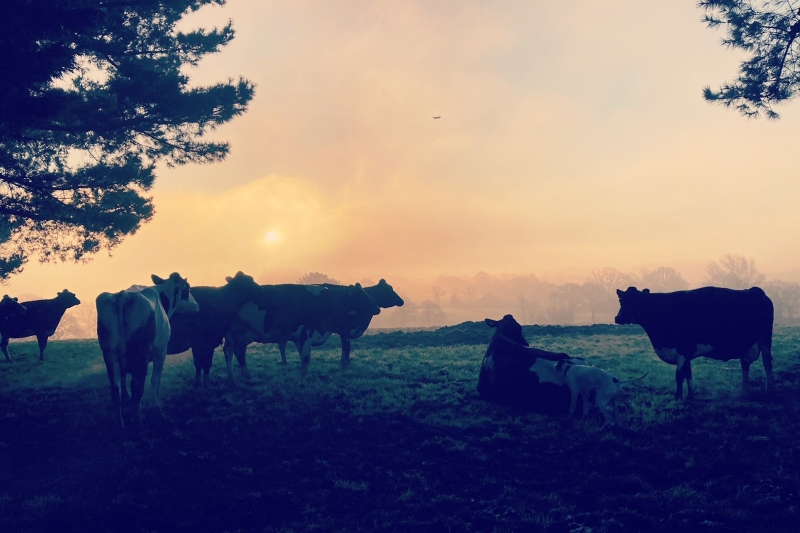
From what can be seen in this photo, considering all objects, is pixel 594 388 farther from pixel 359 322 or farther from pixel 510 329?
pixel 359 322

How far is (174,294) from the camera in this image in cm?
1194

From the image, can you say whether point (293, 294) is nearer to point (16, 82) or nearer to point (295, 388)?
point (295, 388)

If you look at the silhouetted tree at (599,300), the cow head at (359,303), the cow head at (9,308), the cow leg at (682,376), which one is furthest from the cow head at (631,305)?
the silhouetted tree at (599,300)

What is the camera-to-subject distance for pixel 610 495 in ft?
21.6

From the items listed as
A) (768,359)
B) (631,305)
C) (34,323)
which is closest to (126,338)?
(631,305)

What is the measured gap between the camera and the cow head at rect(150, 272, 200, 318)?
38.3 feet

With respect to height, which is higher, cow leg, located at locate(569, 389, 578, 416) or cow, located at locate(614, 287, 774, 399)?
cow, located at locate(614, 287, 774, 399)

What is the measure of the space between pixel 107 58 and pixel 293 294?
7.83 meters

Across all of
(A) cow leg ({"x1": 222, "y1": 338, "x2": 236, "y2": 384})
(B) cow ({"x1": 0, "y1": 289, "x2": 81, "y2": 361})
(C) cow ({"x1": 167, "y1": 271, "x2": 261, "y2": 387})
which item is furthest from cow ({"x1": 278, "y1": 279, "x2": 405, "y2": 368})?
(B) cow ({"x1": 0, "y1": 289, "x2": 81, "y2": 361})

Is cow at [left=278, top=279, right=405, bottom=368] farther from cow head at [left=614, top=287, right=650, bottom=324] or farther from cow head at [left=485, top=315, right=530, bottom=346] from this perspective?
cow head at [left=614, top=287, right=650, bottom=324]

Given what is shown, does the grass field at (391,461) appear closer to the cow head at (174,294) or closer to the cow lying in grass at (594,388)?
the cow lying in grass at (594,388)

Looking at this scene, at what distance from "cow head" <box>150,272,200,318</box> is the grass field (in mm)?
1881

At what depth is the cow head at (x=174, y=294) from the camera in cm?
1168

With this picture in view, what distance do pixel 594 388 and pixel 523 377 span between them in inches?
52.2
